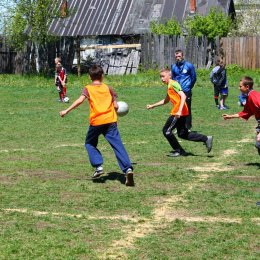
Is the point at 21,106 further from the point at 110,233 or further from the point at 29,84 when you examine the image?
the point at 110,233

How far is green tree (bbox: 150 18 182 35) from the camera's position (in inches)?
1663

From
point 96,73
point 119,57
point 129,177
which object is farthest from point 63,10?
point 129,177

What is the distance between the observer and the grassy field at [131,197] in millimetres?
7480

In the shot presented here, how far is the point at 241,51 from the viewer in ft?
127

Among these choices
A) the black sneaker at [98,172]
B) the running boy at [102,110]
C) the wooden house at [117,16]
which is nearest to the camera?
the running boy at [102,110]

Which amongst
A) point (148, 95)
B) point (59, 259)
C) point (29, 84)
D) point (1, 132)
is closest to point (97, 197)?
→ point (59, 259)

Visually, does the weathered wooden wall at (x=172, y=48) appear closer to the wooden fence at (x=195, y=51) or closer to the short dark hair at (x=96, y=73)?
the wooden fence at (x=195, y=51)

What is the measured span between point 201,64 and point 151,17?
9.67 m

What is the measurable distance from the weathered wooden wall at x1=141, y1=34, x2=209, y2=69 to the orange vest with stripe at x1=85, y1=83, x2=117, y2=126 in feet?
88.2

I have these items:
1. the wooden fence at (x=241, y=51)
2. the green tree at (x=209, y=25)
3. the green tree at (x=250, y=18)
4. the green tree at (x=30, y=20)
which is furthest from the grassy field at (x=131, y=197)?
the green tree at (x=250, y=18)

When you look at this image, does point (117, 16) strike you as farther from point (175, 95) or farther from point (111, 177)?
point (111, 177)

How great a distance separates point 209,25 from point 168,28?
2343 mm

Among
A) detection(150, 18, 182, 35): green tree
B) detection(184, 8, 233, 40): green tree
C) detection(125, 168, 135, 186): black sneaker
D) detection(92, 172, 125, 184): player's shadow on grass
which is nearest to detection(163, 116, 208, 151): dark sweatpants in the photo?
detection(92, 172, 125, 184): player's shadow on grass

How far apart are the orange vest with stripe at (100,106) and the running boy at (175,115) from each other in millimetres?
2371
